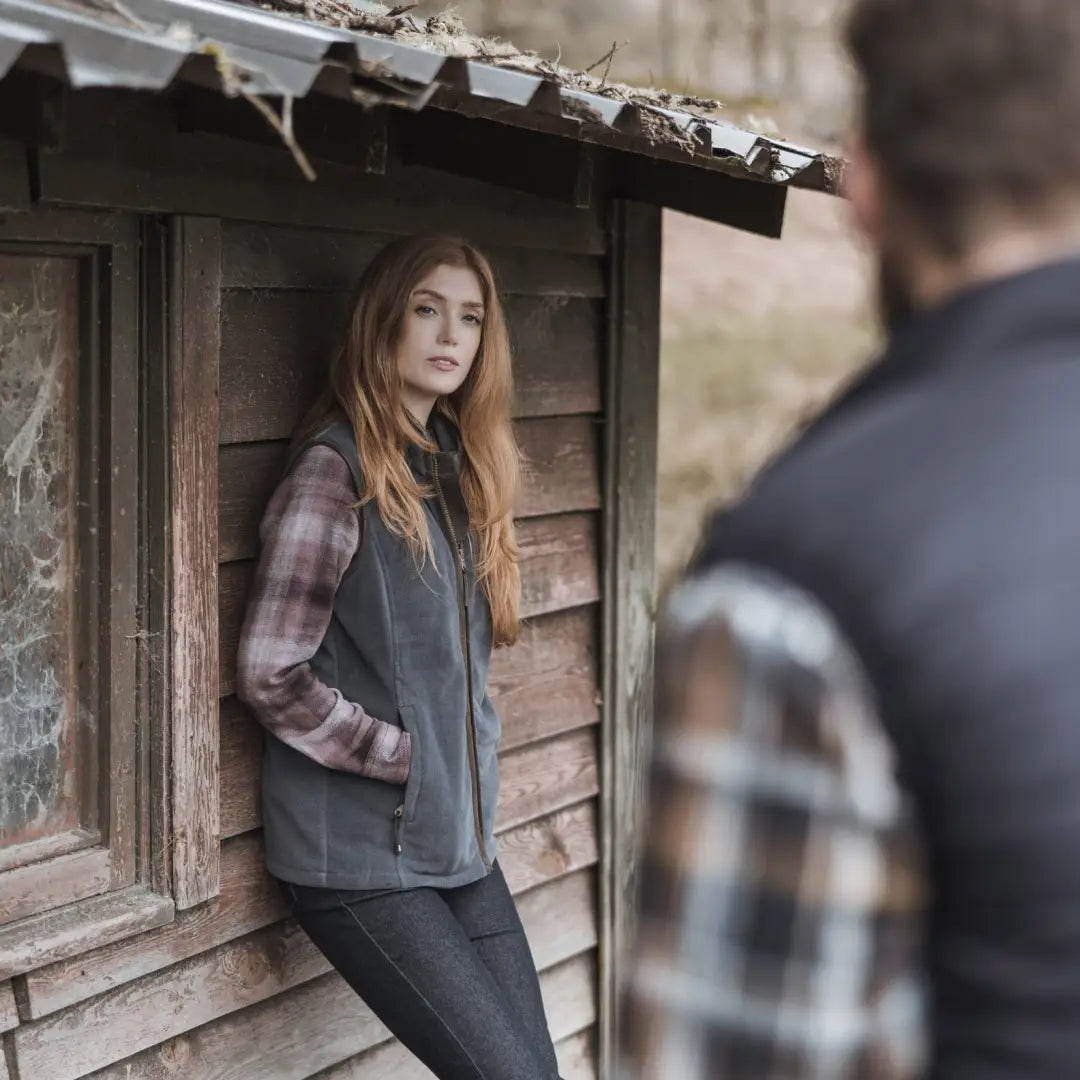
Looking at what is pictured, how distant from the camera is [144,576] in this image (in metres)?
3.02

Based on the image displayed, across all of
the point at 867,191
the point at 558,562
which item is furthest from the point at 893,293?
the point at 558,562

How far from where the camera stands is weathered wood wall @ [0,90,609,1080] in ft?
9.82

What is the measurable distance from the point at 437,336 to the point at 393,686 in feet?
2.37

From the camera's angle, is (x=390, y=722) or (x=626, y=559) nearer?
(x=390, y=722)

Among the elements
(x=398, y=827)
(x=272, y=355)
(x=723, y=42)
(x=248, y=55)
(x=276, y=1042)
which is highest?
(x=723, y=42)

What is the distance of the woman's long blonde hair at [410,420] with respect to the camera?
3.14 metres

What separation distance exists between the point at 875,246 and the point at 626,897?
144 inches

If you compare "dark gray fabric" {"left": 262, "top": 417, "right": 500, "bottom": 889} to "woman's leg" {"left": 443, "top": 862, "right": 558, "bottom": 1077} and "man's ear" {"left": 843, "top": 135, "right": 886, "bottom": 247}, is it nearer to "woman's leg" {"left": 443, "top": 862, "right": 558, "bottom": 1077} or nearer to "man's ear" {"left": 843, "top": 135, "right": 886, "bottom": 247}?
"woman's leg" {"left": 443, "top": 862, "right": 558, "bottom": 1077}

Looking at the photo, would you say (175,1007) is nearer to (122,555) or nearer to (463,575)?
(122,555)

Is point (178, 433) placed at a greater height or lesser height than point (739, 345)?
lesser

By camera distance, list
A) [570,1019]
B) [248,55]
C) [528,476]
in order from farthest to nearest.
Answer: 1. [570,1019]
2. [528,476]
3. [248,55]

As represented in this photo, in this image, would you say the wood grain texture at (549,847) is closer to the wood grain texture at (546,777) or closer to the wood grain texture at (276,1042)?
the wood grain texture at (546,777)

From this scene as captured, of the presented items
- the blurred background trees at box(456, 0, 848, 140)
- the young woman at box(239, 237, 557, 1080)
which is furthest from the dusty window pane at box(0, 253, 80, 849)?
the blurred background trees at box(456, 0, 848, 140)

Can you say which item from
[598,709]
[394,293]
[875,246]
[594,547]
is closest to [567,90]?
[394,293]
